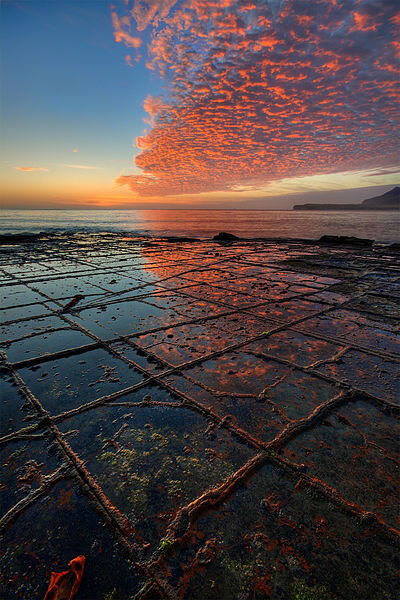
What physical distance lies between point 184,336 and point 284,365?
1.26 m

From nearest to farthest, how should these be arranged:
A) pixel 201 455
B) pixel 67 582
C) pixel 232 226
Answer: pixel 67 582
pixel 201 455
pixel 232 226

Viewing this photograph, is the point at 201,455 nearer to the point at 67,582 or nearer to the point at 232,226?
the point at 67,582

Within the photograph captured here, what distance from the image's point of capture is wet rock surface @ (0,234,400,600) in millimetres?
1234

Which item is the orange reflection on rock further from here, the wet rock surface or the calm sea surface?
the calm sea surface

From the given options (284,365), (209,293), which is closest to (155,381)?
(284,365)

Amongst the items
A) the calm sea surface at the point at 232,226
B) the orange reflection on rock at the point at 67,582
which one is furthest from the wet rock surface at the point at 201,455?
the calm sea surface at the point at 232,226

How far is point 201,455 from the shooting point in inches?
70.8

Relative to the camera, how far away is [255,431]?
1.97m

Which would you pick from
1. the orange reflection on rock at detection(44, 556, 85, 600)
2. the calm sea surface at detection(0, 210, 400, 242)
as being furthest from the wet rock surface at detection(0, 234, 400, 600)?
the calm sea surface at detection(0, 210, 400, 242)

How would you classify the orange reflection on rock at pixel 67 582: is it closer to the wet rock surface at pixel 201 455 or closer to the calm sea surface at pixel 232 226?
the wet rock surface at pixel 201 455

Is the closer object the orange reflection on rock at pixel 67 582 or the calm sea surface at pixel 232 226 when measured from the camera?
the orange reflection on rock at pixel 67 582

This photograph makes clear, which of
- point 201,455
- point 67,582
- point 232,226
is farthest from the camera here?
point 232,226

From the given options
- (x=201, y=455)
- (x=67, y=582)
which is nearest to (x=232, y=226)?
(x=201, y=455)

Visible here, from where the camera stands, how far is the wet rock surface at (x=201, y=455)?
4.05 feet
